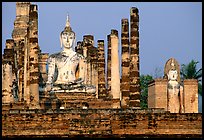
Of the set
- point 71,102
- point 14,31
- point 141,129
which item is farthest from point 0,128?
point 14,31

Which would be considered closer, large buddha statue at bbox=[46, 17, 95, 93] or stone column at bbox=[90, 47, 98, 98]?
large buddha statue at bbox=[46, 17, 95, 93]

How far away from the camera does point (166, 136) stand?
43.3ft

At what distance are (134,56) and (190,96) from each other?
813 cm

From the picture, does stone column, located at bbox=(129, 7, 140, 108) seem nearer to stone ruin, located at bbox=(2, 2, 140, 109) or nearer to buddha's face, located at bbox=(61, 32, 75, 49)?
stone ruin, located at bbox=(2, 2, 140, 109)

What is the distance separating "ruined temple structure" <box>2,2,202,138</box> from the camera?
1296 centimetres

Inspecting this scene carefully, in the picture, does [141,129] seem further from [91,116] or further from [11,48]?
[11,48]

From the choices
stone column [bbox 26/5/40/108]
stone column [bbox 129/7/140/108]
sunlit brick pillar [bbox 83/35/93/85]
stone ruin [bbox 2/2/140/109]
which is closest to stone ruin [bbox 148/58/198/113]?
stone ruin [bbox 2/2/140/109]

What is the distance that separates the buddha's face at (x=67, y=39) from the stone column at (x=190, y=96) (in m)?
5.97

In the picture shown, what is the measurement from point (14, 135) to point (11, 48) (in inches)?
409

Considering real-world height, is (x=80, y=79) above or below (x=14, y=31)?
below

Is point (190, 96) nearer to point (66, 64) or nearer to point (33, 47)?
point (66, 64)

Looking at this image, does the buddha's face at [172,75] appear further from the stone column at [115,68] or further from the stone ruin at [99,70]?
the stone column at [115,68]

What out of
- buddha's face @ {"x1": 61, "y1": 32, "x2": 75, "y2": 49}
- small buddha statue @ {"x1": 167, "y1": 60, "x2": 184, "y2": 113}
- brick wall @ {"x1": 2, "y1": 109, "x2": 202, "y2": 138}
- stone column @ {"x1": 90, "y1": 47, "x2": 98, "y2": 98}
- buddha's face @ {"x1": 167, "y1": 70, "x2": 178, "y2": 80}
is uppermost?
buddha's face @ {"x1": 61, "y1": 32, "x2": 75, "y2": 49}

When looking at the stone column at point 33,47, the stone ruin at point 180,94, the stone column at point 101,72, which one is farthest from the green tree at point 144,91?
the stone column at point 33,47
